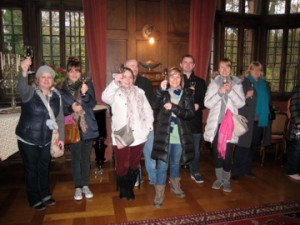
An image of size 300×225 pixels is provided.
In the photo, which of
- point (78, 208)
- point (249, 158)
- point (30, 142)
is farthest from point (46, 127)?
point (249, 158)

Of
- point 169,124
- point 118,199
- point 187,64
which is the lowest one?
point 118,199

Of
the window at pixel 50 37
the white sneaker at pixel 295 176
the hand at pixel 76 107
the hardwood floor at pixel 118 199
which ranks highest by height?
the window at pixel 50 37

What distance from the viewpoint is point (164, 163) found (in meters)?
2.81

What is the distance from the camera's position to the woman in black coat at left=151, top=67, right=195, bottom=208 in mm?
2770

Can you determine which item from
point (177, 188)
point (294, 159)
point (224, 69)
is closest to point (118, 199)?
point (177, 188)

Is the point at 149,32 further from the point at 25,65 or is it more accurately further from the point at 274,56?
the point at 274,56

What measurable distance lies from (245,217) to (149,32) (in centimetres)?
337

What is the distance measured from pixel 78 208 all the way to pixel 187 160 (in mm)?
1272

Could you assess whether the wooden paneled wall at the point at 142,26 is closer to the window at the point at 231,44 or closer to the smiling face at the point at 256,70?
the window at the point at 231,44

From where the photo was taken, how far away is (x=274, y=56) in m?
5.83

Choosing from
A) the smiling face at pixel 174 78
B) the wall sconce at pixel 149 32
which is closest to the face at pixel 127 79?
the smiling face at pixel 174 78

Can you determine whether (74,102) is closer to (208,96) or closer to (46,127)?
(46,127)

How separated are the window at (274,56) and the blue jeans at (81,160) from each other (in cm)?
459

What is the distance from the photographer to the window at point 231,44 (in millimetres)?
5531
